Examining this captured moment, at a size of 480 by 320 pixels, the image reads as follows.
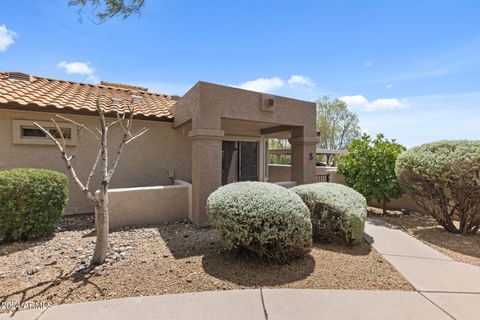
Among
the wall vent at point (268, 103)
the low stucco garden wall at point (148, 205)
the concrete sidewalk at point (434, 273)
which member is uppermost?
the wall vent at point (268, 103)

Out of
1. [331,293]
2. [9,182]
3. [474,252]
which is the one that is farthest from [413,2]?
[9,182]

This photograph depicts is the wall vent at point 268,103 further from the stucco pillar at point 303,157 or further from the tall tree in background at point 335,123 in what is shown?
the tall tree in background at point 335,123

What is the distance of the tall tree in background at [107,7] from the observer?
408cm

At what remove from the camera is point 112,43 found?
729 cm

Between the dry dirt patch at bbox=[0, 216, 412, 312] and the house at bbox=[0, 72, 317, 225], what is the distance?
2.09 metres

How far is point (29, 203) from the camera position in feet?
18.5

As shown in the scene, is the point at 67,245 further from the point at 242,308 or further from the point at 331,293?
the point at 331,293

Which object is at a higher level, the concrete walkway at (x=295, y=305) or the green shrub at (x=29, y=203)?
the green shrub at (x=29, y=203)

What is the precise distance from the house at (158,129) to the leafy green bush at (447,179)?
3.04 meters

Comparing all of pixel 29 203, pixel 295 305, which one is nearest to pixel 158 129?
pixel 29 203

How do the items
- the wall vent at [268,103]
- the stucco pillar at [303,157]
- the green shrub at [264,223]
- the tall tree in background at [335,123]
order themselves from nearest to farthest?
the green shrub at [264,223]
the wall vent at [268,103]
the stucco pillar at [303,157]
the tall tree in background at [335,123]

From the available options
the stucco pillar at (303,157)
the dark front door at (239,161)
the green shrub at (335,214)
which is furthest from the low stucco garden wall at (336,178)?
the green shrub at (335,214)

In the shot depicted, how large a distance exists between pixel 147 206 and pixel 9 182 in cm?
309

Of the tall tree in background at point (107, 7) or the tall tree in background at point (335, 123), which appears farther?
the tall tree in background at point (335, 123)
